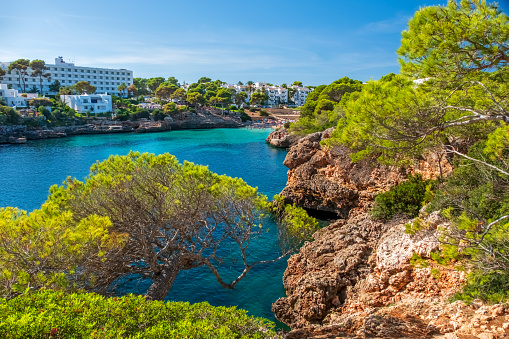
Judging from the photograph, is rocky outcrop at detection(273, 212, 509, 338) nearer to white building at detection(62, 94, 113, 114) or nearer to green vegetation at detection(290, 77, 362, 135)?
green vegetation at detection(290, 77, 362, 135)

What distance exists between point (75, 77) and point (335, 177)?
10459 cm

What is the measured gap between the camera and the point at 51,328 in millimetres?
5012

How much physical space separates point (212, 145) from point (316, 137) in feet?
112

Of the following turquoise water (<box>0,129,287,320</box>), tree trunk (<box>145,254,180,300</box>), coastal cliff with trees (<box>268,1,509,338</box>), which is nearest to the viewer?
coastal cliff with trees (<box>268,1,509,338</box>)

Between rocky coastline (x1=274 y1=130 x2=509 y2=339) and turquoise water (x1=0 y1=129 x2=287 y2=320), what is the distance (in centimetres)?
172

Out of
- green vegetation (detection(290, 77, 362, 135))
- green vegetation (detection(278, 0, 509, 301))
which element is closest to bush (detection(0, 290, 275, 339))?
green vegetation (detection(278, 0, 509, 301))

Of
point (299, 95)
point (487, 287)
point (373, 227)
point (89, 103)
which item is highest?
point (299, 95)

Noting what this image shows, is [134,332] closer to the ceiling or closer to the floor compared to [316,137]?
closer to the floor

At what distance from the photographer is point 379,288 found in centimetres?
1132

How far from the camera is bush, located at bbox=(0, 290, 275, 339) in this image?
5.00m

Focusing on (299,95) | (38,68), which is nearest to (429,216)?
(38,68)

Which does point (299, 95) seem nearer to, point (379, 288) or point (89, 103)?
point (89, 103)

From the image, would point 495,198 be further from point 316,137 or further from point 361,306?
point 316,137

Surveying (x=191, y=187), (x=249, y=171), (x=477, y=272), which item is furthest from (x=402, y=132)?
(x=249, y=171)
